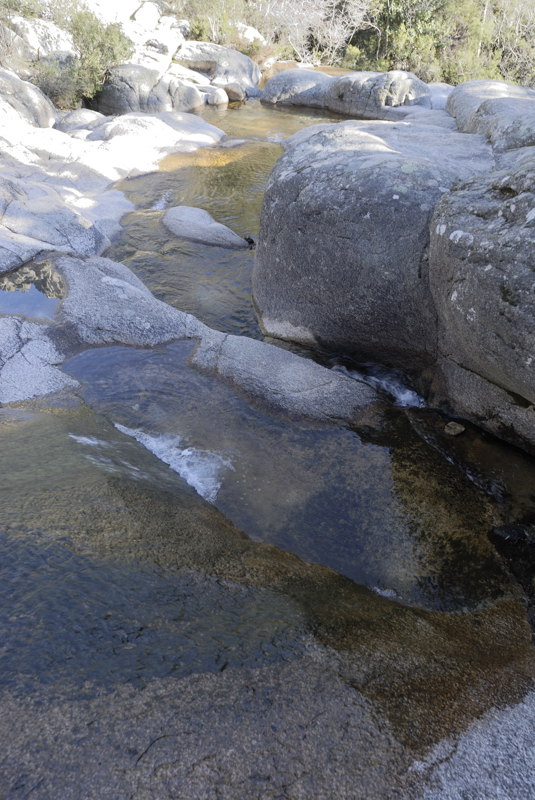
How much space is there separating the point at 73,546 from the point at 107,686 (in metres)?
0.70

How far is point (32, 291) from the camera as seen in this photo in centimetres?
538

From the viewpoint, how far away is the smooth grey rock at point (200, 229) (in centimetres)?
744

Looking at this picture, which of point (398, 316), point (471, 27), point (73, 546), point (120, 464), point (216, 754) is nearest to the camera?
A: point (216, 754)

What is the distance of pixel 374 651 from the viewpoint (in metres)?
2.12

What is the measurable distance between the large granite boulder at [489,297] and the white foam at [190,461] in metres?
1.86

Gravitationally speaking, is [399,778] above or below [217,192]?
above

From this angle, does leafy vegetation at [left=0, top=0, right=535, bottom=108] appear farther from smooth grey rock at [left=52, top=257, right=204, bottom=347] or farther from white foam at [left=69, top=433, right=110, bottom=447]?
white foam at [left=69, top=433, right=110, bottom=447]

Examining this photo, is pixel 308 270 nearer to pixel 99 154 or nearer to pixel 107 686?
pixel 107 686

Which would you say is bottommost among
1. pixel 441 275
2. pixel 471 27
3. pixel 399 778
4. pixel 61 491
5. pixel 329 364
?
pixel 329 364

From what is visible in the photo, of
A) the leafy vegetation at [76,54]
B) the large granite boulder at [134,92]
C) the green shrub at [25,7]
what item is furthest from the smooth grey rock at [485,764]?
the green shrub at [25,7]

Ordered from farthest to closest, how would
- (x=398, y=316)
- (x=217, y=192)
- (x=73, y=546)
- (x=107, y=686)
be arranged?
(x=217, y=192), (x=398, y=316), (x=73, y=546), (x=107, y=686)

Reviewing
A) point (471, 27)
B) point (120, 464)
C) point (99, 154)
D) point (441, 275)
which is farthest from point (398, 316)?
point (471, 27)

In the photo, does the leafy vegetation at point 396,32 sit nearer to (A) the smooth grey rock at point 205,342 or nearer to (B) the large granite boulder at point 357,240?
(B) the large granite boulder at point 357,240

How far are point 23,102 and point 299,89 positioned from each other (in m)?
8.26
